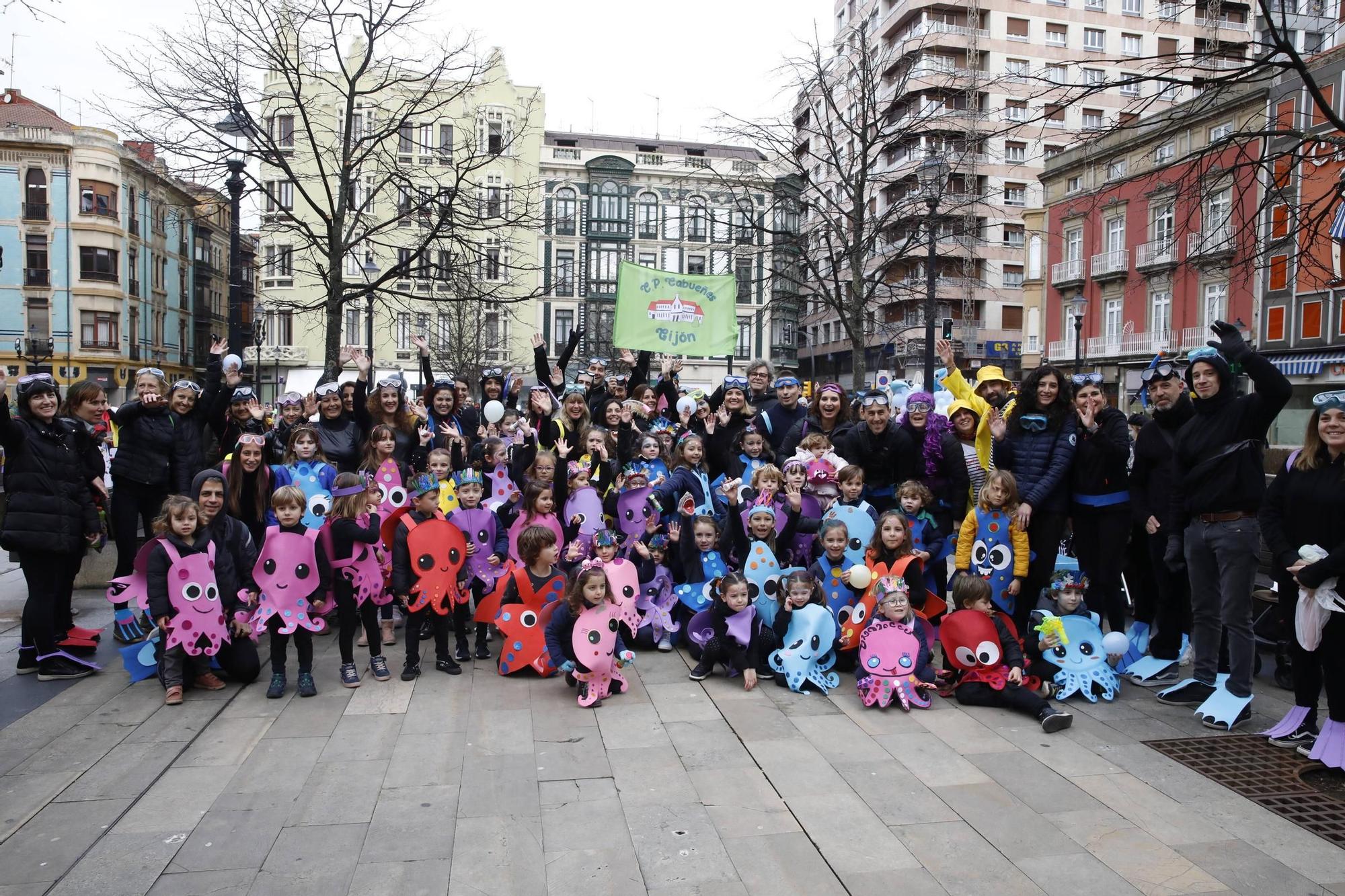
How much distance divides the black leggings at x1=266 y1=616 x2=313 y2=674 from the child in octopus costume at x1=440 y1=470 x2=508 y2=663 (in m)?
1.04

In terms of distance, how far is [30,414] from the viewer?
619cm

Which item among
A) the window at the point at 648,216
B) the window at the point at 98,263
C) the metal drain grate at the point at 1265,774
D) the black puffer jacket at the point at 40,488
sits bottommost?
the metal drain grate at the point at 1265,774

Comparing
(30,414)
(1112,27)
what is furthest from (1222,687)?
(1112,27)

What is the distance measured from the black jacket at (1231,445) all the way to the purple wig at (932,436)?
1690mm

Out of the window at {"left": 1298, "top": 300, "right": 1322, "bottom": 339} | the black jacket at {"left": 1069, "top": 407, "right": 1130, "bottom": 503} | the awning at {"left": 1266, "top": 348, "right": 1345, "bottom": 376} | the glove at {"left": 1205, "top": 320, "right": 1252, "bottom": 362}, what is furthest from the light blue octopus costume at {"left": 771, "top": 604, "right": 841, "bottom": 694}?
the window at {"left": 1298, "top": 300, "right": 1322, "bottom": 339}

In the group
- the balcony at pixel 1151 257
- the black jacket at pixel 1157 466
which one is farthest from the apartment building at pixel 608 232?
the black jacket at pixel 1157 466

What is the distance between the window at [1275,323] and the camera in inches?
1215

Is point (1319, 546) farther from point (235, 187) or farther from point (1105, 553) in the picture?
point (235, 187)

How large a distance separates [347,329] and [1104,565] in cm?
4532

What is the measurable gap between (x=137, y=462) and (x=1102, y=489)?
7086 mm

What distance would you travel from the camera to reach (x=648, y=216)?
54562 mm

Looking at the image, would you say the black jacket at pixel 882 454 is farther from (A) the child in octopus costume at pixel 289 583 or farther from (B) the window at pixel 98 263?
(B) the window at pixel 98 263

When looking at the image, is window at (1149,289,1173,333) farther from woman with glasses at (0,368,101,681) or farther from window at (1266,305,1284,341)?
woman with glasses at (0,368,101,681)

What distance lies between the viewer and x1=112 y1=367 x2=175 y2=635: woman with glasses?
6.96 metres
